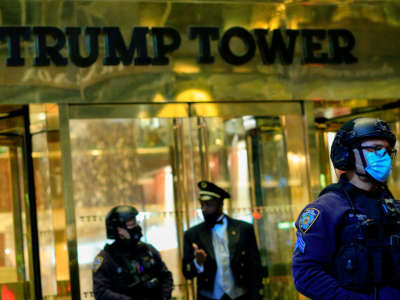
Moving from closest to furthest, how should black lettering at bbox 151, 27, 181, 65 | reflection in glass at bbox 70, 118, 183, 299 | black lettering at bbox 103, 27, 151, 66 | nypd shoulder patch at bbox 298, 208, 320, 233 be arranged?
nypd shoulder patch at bbox 298, 208, 320, 233 → black lettering at bbox 103, 27, 151, 66 → black lettering at bbox 151, 27, 181, 65 → reflection in glass at bbox 70, 118, 183, 299

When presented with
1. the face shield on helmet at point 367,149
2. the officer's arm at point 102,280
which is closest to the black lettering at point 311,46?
the officer's arm at point 102,280

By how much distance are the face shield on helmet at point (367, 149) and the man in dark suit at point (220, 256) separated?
3252mm

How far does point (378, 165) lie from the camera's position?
407 centimetres

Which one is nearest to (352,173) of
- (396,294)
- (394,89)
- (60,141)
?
(396,294)

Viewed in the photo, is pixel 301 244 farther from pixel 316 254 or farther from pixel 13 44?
pixel 13 44

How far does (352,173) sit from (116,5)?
4619 millimetres

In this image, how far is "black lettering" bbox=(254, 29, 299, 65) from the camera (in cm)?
862

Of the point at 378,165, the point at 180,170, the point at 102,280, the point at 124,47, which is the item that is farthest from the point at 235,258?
the point at 378,165

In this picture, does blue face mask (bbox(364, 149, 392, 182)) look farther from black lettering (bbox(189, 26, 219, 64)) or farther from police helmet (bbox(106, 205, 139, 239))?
black lettering (bbox(189, 26, 219, 64))

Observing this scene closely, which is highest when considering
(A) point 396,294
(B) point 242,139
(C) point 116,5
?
(C) point 116,5

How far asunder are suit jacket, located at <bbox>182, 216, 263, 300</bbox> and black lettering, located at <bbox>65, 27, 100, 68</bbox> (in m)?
2.06

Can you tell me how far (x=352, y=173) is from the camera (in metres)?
4.20

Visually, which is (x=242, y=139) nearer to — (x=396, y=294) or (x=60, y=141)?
(x=60, y=141)

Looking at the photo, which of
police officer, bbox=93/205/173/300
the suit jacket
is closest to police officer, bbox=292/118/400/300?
police officer, bbox=93/205/173/300
